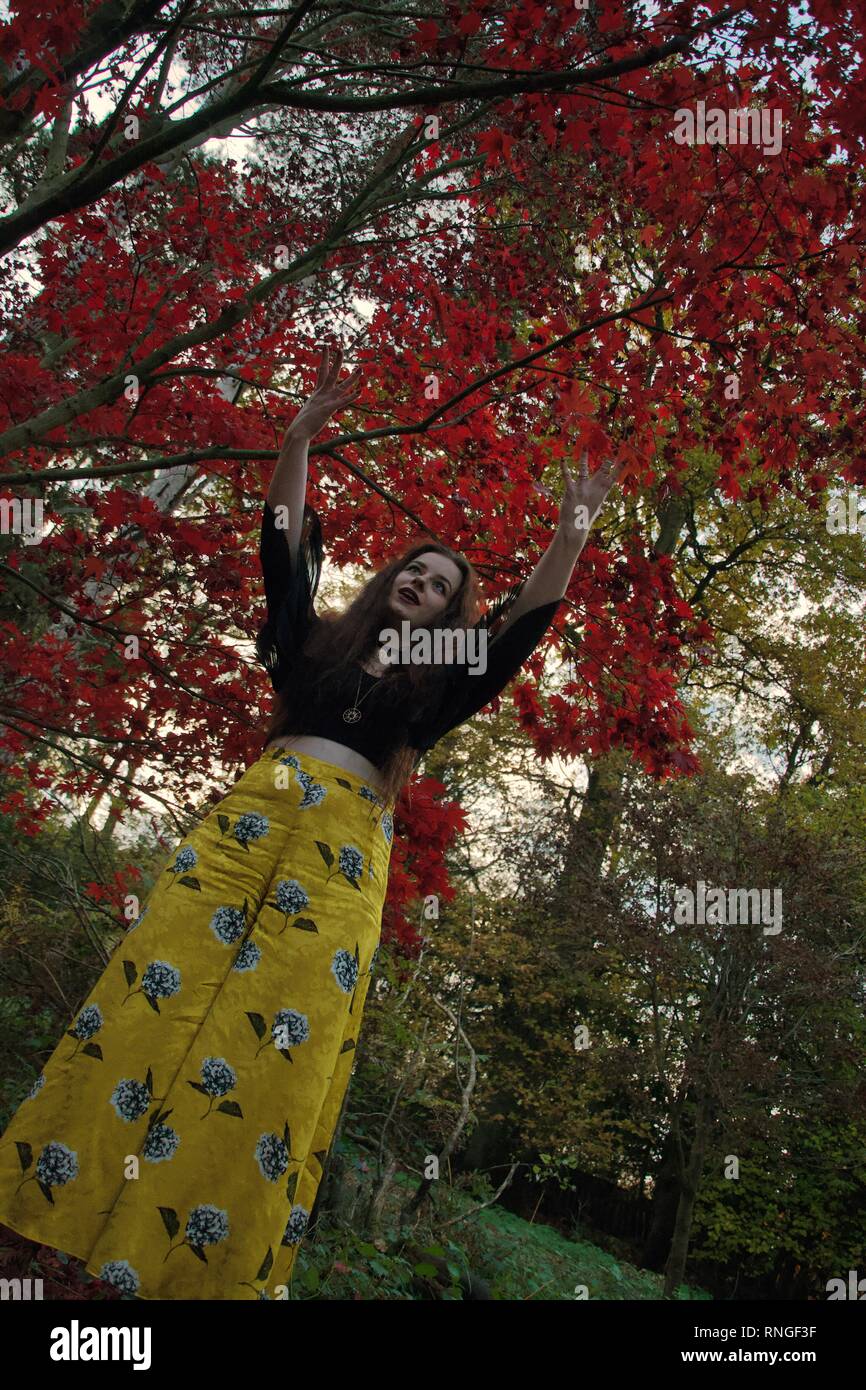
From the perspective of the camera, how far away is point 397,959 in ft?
25.4

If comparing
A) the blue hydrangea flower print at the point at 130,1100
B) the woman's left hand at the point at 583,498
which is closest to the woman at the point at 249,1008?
the blue hydrangea flower print at the point at 130,1100

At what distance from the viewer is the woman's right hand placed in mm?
2186

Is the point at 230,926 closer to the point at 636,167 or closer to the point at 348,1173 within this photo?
the point at 636,167

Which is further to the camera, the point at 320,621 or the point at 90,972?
the point at 90,972

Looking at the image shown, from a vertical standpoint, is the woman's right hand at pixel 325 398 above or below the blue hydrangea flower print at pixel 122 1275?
above

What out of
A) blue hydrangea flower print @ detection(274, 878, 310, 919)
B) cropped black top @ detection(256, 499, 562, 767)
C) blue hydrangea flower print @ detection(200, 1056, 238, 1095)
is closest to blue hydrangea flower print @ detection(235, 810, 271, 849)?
blue hydrangea flower print @ detection(274, 878, 310, 919)

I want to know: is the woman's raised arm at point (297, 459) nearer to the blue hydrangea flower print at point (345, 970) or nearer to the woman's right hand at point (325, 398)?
the woman's right hand at point (325, 398)

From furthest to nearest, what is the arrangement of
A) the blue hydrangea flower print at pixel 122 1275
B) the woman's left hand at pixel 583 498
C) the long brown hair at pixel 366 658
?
the woman's left hand at pixel 583 498
the long brown hair at pixel 366 658
the blue hydrangea flower print at pixel 122 1275

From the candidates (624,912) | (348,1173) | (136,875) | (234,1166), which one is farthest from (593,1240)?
(234,1166)

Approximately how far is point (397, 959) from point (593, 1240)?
651 cm

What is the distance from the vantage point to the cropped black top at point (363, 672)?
2.07m

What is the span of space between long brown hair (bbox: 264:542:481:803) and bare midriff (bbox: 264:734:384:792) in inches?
1.2

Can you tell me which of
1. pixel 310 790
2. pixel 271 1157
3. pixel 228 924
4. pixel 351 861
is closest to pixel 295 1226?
pixel 271 1157

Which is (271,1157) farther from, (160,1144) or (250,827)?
(250,827)
